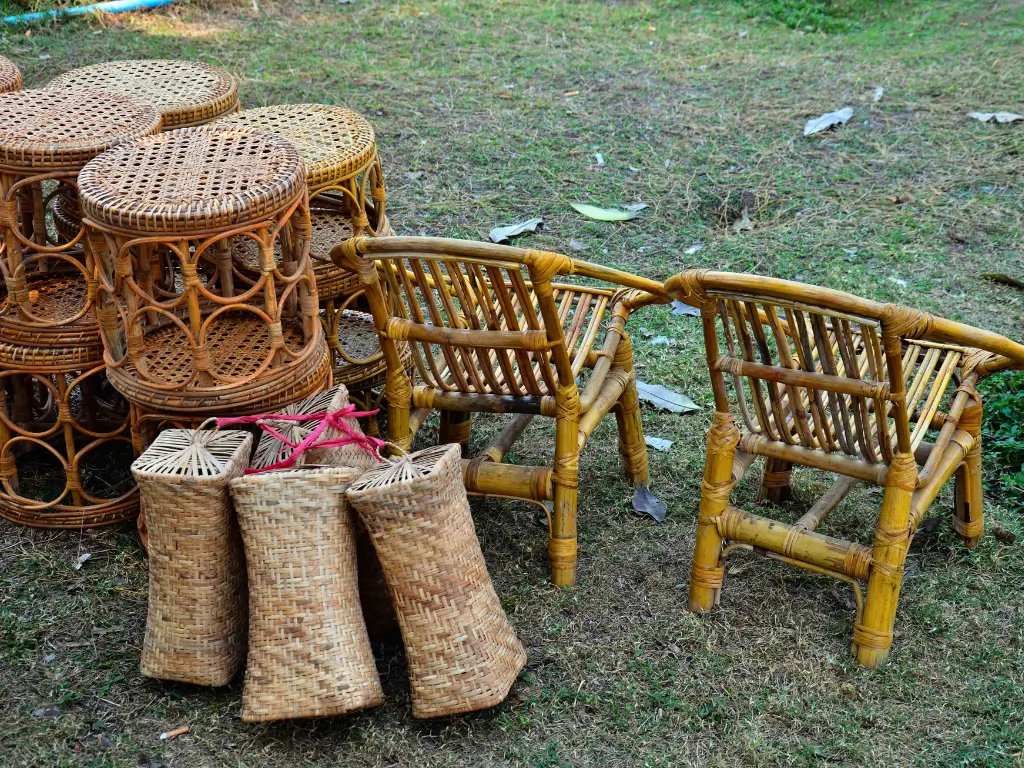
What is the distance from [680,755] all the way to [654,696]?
0.68 ft

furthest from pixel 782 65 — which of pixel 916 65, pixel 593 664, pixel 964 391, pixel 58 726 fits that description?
pixel 58 726

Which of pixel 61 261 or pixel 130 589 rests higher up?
pixel 61 261

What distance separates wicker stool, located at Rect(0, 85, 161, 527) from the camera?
322cm

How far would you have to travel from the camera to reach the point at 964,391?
314 centimetres

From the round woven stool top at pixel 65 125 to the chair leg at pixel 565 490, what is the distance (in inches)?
61.8

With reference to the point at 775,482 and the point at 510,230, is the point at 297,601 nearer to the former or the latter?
the point at 775,482

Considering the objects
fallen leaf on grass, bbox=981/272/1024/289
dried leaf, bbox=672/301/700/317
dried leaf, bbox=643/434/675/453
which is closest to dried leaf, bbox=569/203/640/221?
dried leaf, bbox=672/301/700/317

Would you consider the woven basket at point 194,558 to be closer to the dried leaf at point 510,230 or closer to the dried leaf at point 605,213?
the dried leaf at point 510,230

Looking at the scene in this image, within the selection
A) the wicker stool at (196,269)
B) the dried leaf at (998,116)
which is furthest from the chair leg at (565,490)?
the dried leaf at (998,116)

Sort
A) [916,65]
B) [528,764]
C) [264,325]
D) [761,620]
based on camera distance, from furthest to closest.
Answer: [916,65] → [264,325] → [761,620] → [528,764]

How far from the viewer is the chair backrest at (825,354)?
8.36 ft

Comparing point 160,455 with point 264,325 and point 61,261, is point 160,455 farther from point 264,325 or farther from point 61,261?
point 61,261

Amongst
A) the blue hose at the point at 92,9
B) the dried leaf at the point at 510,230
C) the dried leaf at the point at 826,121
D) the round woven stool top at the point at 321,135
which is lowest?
the dried leaf at the point at 510,230

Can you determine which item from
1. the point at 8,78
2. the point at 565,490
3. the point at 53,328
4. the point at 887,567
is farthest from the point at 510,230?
the point at 887,567
